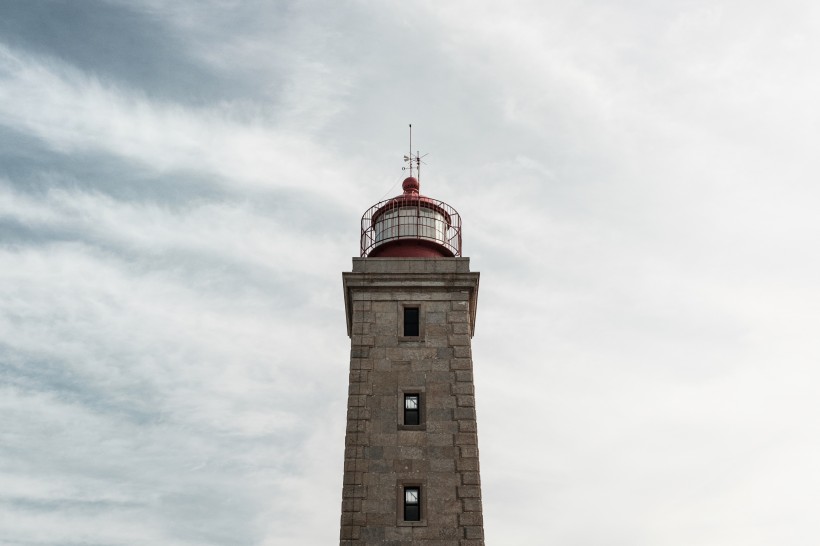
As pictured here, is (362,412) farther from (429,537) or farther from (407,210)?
(407,210)

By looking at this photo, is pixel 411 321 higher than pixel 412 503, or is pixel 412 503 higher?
pixel 411 321

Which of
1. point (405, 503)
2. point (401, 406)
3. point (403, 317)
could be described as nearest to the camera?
point (405, 503)

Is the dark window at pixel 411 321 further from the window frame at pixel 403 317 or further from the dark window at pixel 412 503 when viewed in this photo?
the dark window at pixel 412 503

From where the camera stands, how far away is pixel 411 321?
84.8 feet

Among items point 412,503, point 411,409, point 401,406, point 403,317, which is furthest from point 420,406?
point 403,317

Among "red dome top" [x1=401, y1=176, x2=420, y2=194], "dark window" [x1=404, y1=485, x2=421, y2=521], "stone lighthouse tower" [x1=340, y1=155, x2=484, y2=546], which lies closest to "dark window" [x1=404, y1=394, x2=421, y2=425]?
"stone lighthouse tower" [x1=340, y1=155, x2=484, y2=546]

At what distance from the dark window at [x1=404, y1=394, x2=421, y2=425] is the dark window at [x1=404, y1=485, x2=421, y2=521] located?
188cm

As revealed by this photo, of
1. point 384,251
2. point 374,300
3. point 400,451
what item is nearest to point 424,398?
point 400,451

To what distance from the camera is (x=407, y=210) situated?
1105 inches

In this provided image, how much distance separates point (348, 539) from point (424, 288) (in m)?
7.66

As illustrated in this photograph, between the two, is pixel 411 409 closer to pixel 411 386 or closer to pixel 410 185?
pixel 411 386

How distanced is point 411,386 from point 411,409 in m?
0.65

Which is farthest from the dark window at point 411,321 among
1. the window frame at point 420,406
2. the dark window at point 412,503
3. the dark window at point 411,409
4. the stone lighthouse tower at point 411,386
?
the dark window at point 412,503

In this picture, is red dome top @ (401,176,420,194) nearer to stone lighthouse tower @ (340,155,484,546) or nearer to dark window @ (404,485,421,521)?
stone lighthouse tower @ (340,155,484,546)
